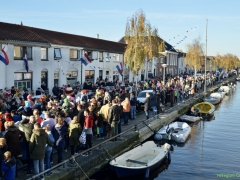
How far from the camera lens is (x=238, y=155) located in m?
16.5

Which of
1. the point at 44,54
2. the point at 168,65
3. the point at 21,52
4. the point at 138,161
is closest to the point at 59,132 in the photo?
the point at 138,161

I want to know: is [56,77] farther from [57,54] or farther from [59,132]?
[59,132]

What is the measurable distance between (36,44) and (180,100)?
45.1 ft

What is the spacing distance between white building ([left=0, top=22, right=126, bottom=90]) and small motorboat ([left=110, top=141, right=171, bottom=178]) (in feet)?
41.0

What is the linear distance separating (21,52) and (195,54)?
35.6 meters

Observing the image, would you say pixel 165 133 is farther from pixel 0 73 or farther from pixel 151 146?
pixel 0 73

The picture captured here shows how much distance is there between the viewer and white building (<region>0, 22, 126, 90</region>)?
22.7 m

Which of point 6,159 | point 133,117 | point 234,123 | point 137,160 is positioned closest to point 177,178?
point 137,160

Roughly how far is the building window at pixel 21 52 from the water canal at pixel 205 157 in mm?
13254

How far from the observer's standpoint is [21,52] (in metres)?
23.7

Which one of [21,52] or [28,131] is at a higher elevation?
[21,52]

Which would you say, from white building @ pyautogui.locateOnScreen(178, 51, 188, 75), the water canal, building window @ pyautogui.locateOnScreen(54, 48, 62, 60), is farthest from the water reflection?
white building @ pyautogui.locateOnScreen(178, 51, 188, 75)

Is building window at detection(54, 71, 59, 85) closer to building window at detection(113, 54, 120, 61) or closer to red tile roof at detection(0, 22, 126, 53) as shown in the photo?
red tile roof at detection(0, 22, 126, 53)

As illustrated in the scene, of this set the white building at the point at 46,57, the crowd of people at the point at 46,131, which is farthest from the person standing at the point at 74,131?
the white building at the point at 46,57
